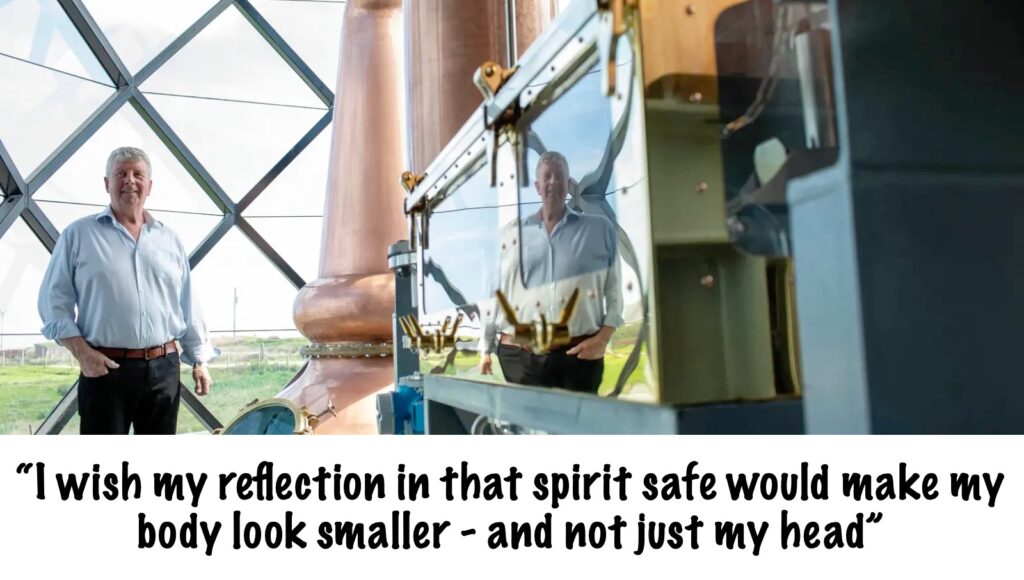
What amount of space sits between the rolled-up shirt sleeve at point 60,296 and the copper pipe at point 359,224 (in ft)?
2.72

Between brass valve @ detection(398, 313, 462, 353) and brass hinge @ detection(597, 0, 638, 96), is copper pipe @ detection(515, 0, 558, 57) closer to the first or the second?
brass valve @ detection(398, 313, 462, 353)

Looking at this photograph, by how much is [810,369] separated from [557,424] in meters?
0.23

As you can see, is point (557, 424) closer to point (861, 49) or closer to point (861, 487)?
point (861, 487)

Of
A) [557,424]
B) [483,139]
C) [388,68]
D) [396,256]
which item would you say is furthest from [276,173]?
[557,424]

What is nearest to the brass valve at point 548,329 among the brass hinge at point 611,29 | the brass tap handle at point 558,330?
the brass tap handle at point 558,330

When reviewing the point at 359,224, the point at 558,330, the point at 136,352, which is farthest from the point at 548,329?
the point at 359,224

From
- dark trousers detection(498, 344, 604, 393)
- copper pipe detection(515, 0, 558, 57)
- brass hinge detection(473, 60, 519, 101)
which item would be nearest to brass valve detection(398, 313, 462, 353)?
dark trousers detection(498, 344, 604, 393)

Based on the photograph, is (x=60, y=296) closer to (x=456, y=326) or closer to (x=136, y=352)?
(x=136, y=352)

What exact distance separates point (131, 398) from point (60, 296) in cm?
22

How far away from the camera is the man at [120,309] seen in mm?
1371

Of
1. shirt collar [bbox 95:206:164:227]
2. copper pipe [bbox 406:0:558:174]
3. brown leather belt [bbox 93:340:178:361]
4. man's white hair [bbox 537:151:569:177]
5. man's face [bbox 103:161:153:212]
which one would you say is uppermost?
copper pipe [bbox 406:0:558:174]

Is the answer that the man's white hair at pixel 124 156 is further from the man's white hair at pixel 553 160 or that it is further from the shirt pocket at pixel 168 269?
the man's white hair at pixel 553 160

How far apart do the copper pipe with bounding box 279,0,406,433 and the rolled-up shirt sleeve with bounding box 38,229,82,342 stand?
830 mm

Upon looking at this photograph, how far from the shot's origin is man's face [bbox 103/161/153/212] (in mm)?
1461
